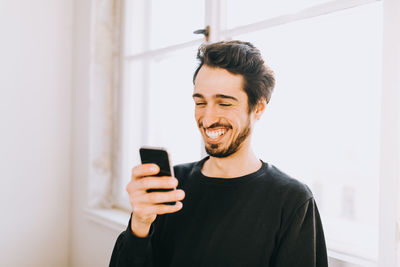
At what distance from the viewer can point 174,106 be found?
1.89 meters

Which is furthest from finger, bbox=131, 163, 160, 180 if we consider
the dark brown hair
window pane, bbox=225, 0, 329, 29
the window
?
window pane, bbox=225, 0, 329, 29

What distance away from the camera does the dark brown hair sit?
0.90 metres

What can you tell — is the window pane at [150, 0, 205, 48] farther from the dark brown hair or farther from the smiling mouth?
the smiling mouth

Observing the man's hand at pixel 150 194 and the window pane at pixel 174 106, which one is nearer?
the man's hand at pixel 150 194

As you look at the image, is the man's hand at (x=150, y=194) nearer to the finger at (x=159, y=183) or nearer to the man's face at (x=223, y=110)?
the finger at (x=159, y=183)

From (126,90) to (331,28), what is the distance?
1.34 meters

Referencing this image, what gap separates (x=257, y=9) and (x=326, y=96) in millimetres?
501

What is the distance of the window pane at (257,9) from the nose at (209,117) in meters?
0.62

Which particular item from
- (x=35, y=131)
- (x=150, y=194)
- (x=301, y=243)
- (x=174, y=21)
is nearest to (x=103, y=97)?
(x=35, y=131)

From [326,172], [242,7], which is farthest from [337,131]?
[326,172]

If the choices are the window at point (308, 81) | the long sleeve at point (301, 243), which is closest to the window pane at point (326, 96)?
the window at point (308, 81)

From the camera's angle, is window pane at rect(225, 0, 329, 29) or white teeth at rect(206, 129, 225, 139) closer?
white teeth at rect(206, 129, 225, 139)

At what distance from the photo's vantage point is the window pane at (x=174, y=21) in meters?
1.72

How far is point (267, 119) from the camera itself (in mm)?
1372
